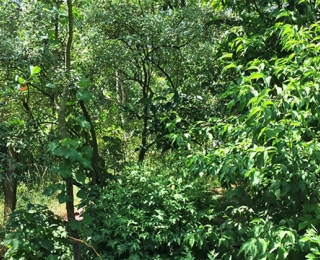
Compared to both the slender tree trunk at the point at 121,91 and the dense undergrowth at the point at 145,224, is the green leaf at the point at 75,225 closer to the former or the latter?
the dense undergrowth at the point at 145,224

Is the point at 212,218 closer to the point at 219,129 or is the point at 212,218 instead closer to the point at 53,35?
the point at 219,129

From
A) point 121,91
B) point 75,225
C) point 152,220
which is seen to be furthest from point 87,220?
point 121,91

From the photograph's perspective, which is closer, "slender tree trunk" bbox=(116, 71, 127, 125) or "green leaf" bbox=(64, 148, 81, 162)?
"green leaf" bbox=(64, 148, 81, 162)

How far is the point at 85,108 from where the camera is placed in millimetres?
3744

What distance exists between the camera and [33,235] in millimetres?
2824

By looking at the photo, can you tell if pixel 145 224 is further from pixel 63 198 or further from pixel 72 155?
pixel 72 155

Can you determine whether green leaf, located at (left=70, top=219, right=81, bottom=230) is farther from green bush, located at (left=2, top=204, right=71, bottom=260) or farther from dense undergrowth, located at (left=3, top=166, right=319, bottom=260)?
green bush, located at (left=2, top=204, right=71, bottom=260)

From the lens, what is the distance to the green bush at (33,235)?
2.72 metres

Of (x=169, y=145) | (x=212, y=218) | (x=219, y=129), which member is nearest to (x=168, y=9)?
(x=169, y=145)

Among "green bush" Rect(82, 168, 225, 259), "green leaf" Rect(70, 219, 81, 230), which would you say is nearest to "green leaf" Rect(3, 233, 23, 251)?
"green leaf" Rect(70, 219, 81, 230)

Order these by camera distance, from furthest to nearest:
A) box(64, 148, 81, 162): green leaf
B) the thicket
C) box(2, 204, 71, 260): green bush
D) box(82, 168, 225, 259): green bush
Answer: box(82, 168, 225, 259): green bush → box(2, 204, 71, 260): green bush → box(64, 148, 81, 162): green leaf → the thicket

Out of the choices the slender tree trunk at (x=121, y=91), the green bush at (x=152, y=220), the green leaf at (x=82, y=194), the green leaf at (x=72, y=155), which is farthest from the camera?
the slender tree trunk at (x=121, y=91)

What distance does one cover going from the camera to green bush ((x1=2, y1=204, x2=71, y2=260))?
107 inches

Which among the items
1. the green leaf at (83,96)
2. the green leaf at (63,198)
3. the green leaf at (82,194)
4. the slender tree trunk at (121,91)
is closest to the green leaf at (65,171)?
the green leaf at (63,198)
